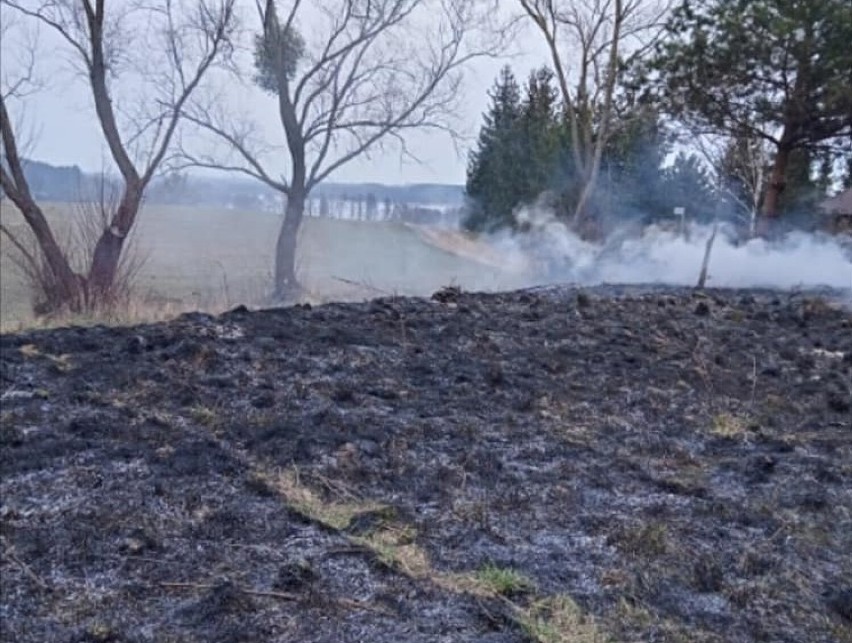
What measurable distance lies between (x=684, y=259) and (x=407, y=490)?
11122 millimetres

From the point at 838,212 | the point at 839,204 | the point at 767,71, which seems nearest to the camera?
the point at 767,71

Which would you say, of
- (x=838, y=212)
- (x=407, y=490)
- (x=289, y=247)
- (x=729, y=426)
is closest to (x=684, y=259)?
(x=838, y=212)

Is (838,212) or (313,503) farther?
(838,212)

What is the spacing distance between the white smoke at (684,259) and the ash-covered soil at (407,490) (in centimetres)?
688

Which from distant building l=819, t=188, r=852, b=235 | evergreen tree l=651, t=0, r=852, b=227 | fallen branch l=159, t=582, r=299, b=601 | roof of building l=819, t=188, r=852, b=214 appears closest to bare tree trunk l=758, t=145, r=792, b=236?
evergreen tree l=651, t=0, r=852, b=227

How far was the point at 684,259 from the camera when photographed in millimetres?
13211

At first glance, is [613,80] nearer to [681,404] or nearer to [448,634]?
[681,404]

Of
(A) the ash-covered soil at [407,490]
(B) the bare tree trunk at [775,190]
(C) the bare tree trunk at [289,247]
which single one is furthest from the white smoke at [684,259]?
(A) the ash-covered soil at [407,490]

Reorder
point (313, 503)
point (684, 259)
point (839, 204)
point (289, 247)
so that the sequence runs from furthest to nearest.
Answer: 1. point (839, 204)
2. point (289, 247)
3. point (684, 259)
4. point (313, 503)

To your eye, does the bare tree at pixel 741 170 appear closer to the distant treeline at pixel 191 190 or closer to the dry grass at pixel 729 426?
the distant treeline at pixel 191 190

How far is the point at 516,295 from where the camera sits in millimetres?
7836

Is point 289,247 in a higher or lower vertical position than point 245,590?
lower

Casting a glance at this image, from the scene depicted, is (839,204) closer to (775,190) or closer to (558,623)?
(775,190)

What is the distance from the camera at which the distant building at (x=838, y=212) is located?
16681 millimetres
